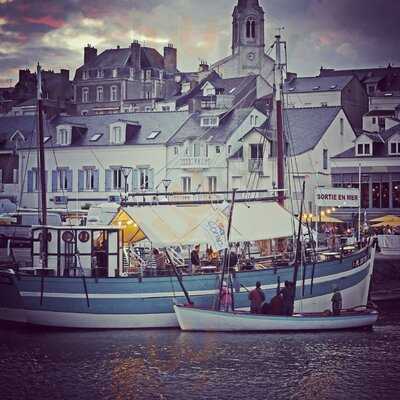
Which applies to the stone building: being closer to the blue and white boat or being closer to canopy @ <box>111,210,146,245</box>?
canopy @ <box>111,210,146,245</box>

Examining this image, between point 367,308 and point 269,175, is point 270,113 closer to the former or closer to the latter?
point 269,175

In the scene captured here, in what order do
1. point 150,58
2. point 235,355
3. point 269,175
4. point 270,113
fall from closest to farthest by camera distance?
point 235,355 < point 269,175 < point 270,113 < point 150,58

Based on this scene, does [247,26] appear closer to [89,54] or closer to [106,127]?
[89,54]

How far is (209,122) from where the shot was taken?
76.0 metres

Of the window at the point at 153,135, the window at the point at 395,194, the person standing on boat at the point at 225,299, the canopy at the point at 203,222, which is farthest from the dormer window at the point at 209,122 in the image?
the person standing on boat at the point at 225,299

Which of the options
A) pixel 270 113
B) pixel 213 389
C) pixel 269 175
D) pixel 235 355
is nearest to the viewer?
pixel 213 389

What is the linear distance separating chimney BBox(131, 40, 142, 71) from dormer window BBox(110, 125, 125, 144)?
50403mm

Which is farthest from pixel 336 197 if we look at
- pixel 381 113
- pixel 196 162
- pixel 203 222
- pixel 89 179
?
pixel 381 113

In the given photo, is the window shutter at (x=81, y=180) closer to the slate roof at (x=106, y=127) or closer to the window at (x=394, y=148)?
the slate roof at (x=106, y=127)

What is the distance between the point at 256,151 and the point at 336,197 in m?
28.3

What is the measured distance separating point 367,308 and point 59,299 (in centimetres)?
1229

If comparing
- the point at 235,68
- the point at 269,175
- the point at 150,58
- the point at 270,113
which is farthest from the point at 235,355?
the point at 150,58

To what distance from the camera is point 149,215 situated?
39.7 m

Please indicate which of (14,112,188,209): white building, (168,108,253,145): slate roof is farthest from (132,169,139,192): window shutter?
(168,108,253,145): slate roof
